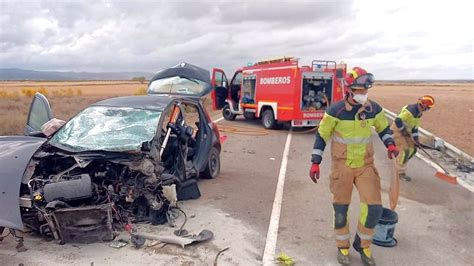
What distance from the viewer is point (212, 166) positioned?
25.0ft

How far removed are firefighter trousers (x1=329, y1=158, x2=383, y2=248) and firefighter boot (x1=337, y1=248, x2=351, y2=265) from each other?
0.14ft

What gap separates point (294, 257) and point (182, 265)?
Result: 121 cm

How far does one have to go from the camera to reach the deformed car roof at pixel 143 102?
6.09m

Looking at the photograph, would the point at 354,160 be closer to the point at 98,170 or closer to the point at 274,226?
the point at 274,226

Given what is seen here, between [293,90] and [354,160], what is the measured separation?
29.8ft

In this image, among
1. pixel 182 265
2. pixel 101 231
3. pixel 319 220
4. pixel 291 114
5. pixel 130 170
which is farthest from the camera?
pixel 291 114

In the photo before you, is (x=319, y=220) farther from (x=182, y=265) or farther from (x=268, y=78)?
(x=268, y=78)

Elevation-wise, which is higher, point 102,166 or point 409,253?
point 102,166

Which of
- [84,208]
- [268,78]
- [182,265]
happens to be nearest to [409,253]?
[182,265]

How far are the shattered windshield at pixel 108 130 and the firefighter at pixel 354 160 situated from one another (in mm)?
2341

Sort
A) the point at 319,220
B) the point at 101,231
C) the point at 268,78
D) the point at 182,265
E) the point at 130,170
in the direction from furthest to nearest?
the point at 268,78, the point at 319,220, the point at 130,170, the point at 101,231, the point at 182,265

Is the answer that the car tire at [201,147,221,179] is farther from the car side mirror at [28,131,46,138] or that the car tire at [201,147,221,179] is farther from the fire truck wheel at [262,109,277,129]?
the fire truck wheel at [262,109,277,129]

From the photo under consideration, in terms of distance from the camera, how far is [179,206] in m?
5.97

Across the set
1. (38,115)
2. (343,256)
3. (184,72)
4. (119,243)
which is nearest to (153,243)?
(119,243)
